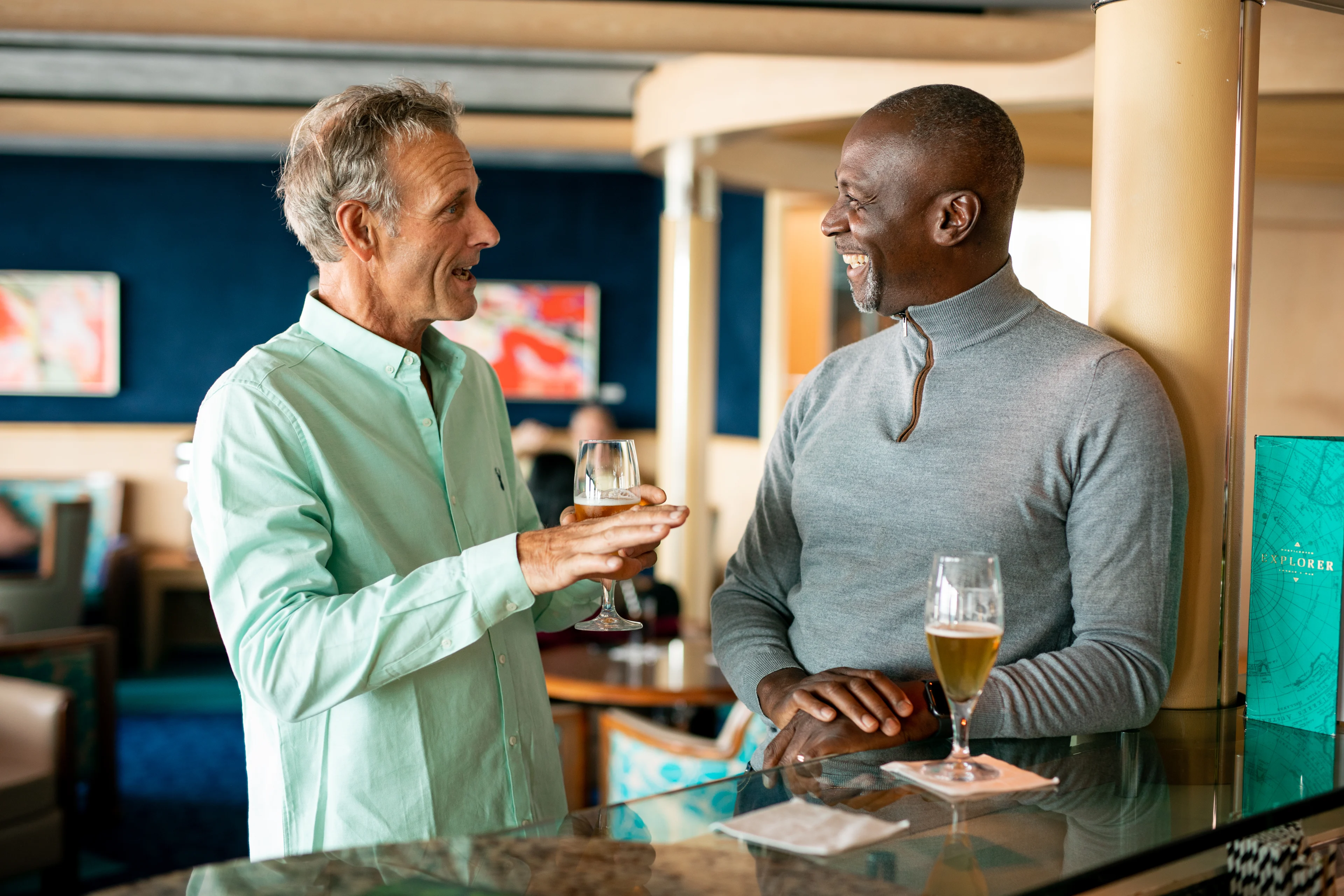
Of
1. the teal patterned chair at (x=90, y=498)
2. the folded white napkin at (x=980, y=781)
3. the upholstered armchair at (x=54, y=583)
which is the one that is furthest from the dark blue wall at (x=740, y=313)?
the folded white napkin at (x=980, y=781)

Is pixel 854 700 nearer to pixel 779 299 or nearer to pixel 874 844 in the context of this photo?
pixel 874 844

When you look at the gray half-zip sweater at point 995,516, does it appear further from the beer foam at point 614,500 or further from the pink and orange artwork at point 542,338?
the pink and orange artwork at point 542,338

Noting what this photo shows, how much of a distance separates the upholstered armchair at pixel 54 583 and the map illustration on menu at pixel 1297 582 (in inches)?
244

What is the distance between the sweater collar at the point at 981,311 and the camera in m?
1.52

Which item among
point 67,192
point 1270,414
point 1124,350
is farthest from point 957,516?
point 67,192

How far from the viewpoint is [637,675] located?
171 inches

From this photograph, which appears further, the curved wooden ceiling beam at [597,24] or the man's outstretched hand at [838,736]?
the curved wooden ceiling beam at [597,24]

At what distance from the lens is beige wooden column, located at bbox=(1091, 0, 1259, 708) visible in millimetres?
1591

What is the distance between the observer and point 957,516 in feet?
4.83

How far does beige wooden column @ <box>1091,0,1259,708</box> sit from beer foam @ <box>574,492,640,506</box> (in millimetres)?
733

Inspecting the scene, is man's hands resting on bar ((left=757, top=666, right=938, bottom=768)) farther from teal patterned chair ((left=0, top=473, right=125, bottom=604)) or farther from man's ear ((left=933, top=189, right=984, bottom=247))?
teal patterned chair ((left=0, top=473, right=125, bottom=604))

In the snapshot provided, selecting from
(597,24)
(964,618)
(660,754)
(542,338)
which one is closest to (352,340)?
(964,618)

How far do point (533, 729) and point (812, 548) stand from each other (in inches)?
19.3

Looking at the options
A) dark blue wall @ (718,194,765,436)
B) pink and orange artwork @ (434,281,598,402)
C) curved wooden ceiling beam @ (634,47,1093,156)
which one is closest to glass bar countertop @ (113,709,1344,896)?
curved wooden ceiling beam @ (634,47,1093,156)
